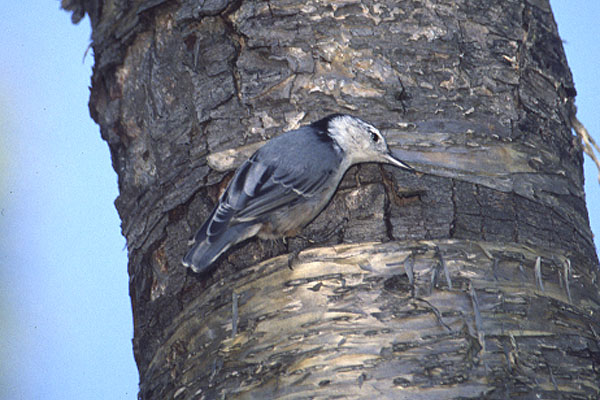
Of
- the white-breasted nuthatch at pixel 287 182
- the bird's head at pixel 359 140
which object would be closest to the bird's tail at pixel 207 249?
the white-breasted nuthatch at pixel 287 182

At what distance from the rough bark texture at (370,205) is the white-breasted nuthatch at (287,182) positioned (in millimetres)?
43

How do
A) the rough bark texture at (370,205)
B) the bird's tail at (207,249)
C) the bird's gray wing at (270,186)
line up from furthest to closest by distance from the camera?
the bird's gray wing at (270,186) → the bird's tail at (207,249) → the rough bark texture at (370,205)

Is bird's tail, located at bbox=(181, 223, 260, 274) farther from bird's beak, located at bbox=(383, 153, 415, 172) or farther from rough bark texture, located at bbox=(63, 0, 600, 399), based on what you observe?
bird's beak, located at bbox=(383, 153, 415, 172)

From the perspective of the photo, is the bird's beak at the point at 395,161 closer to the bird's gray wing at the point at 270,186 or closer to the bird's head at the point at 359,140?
the bird's head at the point at 359,140

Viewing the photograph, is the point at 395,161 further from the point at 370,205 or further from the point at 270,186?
the point at 270,186

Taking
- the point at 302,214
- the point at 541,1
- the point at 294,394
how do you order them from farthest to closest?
the point at 541,1 → the point at 302,214 → the point at 294,394

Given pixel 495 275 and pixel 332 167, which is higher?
Result: pixel 332 167

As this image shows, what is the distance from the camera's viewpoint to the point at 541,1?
248 centimetres

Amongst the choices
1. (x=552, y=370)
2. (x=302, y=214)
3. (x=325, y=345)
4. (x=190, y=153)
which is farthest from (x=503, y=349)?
(x=190, y=153)

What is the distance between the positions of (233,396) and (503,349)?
2.01 feet

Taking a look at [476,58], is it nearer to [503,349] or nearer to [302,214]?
[302,214]

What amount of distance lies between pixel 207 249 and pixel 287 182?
352 mm

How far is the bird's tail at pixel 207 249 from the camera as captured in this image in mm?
1893

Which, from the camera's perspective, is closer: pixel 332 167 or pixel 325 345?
pixel 325 345
